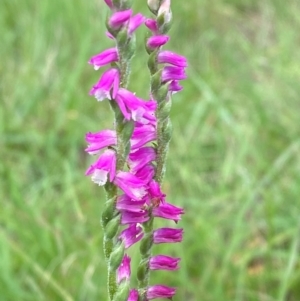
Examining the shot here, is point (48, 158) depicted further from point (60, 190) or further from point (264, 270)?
point (264, 270)

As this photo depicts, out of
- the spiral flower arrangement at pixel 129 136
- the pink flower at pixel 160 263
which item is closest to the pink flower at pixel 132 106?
the spiral flower arrangement at pixel 129 136

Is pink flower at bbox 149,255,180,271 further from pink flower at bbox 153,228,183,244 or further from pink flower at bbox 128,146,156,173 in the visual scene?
pink flower at bbox 128,146,156,173

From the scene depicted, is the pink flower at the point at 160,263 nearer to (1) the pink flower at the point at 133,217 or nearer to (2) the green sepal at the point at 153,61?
(1) the pink flower at the point at 133,217

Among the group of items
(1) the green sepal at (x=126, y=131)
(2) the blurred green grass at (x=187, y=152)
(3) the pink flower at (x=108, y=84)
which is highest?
(2) the blurred green grass at (x=187, y=152)

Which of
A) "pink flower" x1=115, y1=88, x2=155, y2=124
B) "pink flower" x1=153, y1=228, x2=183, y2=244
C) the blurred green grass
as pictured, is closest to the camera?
"pink flower" x1=115, y1=88, x2=155, y2=124

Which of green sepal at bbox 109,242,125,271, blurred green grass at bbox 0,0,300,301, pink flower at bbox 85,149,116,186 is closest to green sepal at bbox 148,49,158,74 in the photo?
pink flower at bbox 85,149,116,186

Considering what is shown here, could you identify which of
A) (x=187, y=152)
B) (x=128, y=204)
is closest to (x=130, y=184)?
(x=128, y=204)
